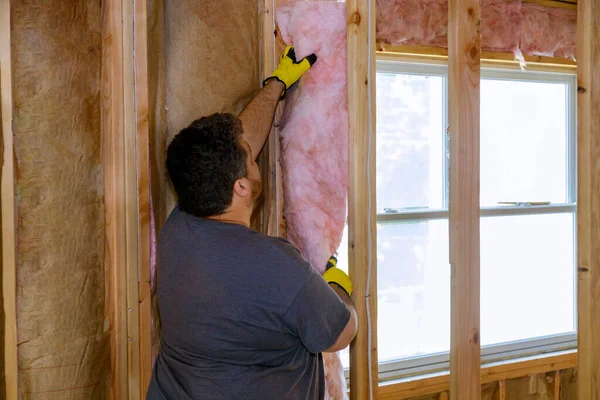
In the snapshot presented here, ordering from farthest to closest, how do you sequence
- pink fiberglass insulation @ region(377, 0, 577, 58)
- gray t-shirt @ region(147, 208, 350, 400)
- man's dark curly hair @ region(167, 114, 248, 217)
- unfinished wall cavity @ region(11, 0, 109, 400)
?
1. pink fiberglass insulation @ region(377, 0, 577, 58)
2. unfinished wall cavity @ region(11, 0, 109, 400)
3. man's dark curly hair @ region(167, 114, 248, 217)
4. gray t-shirt @ region(147, 208, 350, 400)

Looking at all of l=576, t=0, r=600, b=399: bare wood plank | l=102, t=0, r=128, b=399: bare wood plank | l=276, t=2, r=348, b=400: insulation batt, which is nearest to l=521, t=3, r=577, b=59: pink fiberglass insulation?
l=576, t=0, r=600, b=399: bare wood plank

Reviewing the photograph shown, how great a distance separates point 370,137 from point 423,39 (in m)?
1.25

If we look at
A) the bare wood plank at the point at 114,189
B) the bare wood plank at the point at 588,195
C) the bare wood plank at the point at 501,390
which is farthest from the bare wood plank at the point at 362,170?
the bare wood plank at the point at 501,390

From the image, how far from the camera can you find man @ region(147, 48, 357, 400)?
1227 millimetres

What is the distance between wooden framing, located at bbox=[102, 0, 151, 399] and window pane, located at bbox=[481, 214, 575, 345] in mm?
2067

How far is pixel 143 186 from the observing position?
160 cm

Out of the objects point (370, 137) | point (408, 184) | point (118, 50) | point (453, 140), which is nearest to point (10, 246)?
point (118, 50)

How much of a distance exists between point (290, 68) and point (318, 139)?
0.78 ft

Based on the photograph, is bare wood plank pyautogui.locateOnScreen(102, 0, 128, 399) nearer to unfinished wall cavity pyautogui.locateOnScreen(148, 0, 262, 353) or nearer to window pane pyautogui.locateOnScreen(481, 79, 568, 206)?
unfinished wall cavity pyautogui.locateOnScreen(148, 0, 262, 353)

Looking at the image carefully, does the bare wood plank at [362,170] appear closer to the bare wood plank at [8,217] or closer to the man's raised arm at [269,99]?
the man's raised arm at [269,99]

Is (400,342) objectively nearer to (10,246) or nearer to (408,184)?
(408,184)

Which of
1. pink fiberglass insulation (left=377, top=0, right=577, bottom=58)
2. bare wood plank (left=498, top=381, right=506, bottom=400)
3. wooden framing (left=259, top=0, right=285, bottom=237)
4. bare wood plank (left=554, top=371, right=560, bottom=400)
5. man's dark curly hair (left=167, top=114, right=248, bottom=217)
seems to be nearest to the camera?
man's dark curly hair (left=167, top=114, right=248, bottom=217)

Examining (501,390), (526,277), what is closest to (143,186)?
(501,390)

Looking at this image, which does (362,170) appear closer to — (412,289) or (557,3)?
(412,289)
